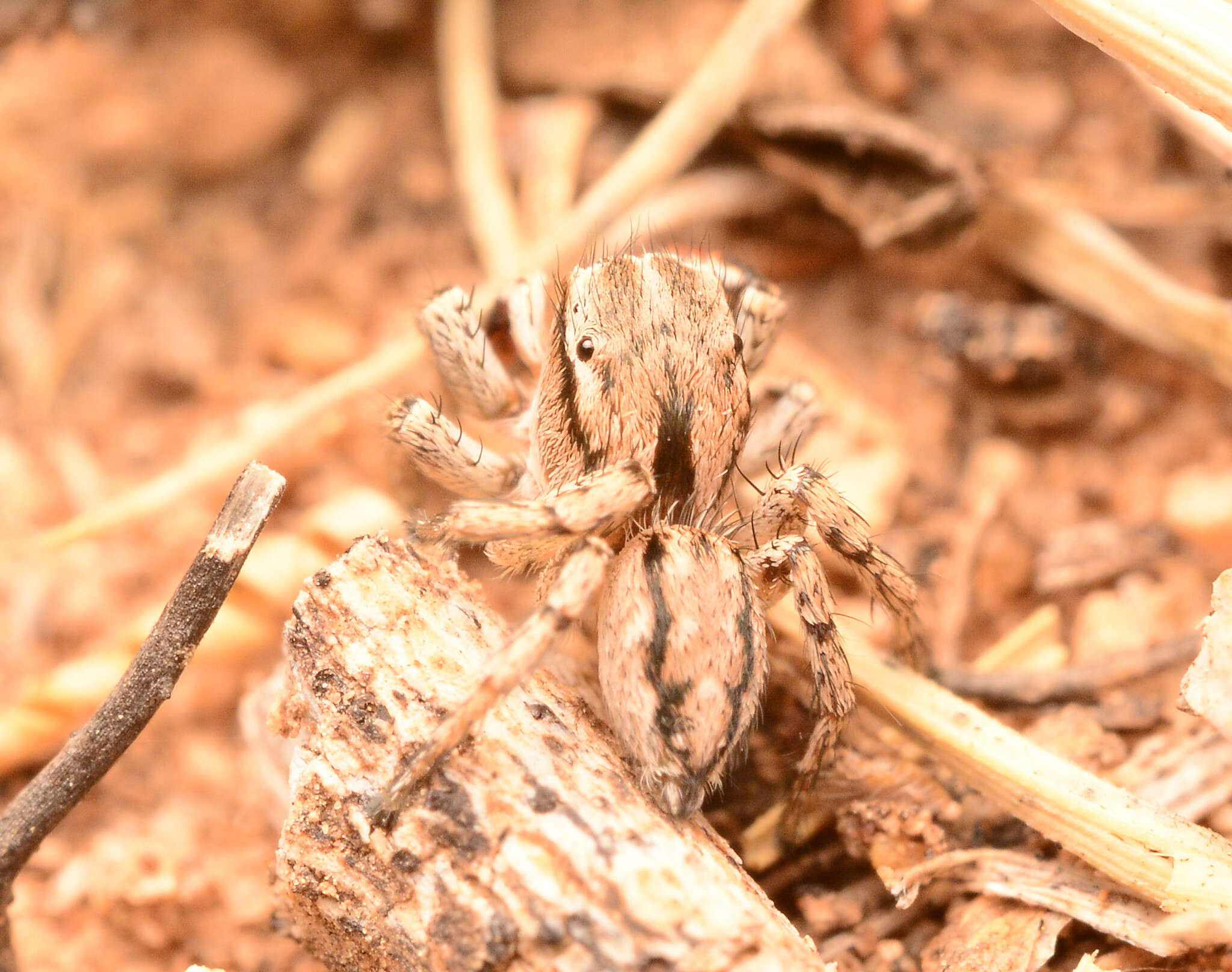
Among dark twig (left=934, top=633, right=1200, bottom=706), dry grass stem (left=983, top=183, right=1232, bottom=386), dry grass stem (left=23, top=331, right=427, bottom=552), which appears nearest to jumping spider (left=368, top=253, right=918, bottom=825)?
dark twig (left=934, top=633, right=1200, bottom=706)

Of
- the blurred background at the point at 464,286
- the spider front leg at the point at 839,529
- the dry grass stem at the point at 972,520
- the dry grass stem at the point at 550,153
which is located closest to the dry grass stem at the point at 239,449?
the blurred background at the point at 464,286

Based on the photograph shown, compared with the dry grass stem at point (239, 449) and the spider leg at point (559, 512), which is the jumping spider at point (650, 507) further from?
the dry grass stem at point (239, 449)

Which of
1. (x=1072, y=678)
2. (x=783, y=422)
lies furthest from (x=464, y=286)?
(x=1072, y=678)

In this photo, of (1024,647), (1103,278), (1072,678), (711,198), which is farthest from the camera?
(711,198)

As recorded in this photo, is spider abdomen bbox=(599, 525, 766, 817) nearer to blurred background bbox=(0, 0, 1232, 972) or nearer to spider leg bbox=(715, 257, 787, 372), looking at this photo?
blurred background bbox=(0, 0, 1232, 972)

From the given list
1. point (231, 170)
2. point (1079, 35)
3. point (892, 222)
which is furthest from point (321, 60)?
point (1079, 35)

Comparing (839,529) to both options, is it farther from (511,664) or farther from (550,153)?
(550,153)
